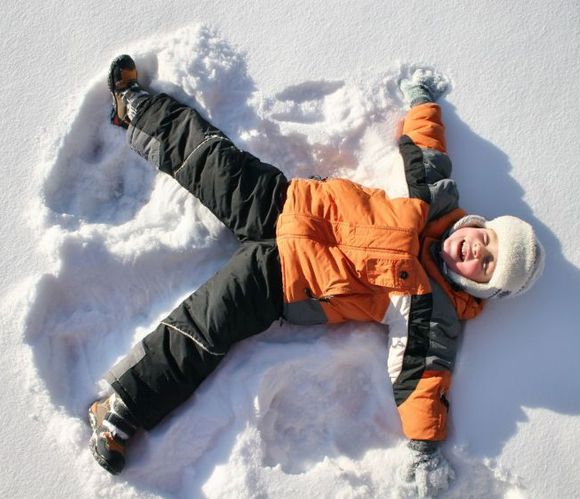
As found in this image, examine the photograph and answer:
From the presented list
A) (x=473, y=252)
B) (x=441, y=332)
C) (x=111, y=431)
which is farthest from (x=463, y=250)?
(x=111, y=431)

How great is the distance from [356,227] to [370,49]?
69cm

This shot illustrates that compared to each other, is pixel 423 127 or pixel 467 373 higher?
pixel 423 127

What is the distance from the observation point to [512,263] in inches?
60.4

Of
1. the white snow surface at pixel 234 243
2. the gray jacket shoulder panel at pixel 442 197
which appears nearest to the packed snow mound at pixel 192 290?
the white snow surface at pixel 234 243

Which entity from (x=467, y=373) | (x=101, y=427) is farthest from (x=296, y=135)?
(x=101, y=427)

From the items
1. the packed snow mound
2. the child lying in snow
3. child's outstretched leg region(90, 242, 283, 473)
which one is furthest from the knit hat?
child's outstretched leg region(90, 242, 283, 473)

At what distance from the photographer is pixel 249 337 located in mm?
1690

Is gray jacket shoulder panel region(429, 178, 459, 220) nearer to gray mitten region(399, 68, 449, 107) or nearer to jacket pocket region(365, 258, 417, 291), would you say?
jacket pocket region(365, 258, 417, 291)

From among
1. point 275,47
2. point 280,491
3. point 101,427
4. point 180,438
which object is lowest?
point 280,491

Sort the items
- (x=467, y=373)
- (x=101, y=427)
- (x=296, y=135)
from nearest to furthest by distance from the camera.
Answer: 1. (x=101, y=427)
2. (x=467, y=373)
3. (x=296, y=135)

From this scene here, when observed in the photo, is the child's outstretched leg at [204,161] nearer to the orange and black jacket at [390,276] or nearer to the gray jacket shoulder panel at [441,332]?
the orange and black jacket at [390,276]

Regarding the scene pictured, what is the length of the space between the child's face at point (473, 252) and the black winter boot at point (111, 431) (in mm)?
1029

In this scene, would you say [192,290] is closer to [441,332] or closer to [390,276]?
[390,276]

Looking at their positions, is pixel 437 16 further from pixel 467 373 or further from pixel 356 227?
pixel 467 373
